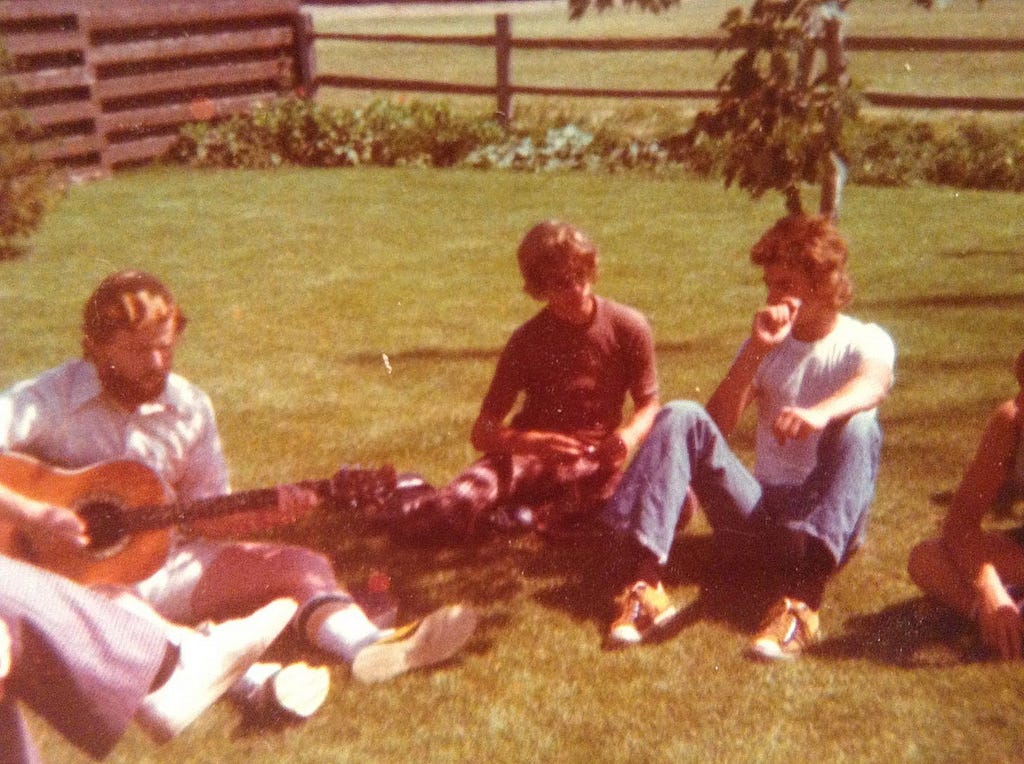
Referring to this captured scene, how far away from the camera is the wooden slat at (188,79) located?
1347cm

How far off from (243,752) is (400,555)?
1197 mm

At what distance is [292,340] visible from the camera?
682 cm

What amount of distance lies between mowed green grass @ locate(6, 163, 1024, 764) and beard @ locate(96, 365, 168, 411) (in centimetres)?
80

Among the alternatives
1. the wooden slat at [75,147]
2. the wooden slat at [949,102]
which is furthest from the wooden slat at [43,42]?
the wooden slat at [949,102]

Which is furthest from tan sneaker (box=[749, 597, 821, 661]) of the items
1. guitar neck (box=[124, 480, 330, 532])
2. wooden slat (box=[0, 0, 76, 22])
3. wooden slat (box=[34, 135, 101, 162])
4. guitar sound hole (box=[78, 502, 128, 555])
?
wooden slat (box=[0, 0, 76, 22])

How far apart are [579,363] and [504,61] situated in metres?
10.8

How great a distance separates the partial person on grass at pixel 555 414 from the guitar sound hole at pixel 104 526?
105cm

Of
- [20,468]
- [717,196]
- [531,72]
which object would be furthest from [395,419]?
[531,72]

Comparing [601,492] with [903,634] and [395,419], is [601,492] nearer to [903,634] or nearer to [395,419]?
[903,634]

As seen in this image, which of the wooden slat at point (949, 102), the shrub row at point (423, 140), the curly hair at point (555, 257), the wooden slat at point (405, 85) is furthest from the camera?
the wooden slat at point (405, 85)

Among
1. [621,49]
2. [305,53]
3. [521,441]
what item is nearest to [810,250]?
[521,441]

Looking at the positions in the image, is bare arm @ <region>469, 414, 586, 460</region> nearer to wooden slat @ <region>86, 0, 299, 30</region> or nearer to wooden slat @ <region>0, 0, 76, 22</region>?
wooden slat @ <region>0, 0, 76, 22</region>

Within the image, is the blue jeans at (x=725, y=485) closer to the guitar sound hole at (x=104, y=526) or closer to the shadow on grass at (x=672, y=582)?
the shadow on grass at (x=672, y=582)

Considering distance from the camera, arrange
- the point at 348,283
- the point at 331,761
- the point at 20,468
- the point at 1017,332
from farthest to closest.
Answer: the point at 348,283, the point at 1017,332, the point at 20,468, the point at 331,761
